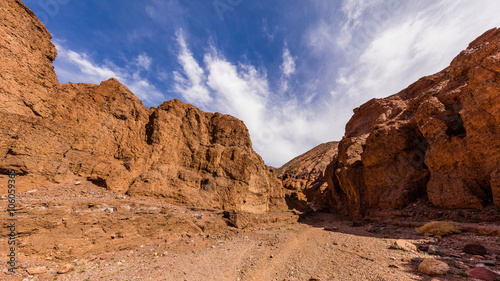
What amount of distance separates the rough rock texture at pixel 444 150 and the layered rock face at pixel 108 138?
12.9 metres

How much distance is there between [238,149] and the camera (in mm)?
22531

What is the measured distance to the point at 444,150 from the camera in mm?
13859

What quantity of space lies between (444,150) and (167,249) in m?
21.3

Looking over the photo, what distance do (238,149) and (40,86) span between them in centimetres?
1760

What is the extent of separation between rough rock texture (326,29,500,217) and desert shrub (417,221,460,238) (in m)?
3.25

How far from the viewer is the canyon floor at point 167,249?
260 inches

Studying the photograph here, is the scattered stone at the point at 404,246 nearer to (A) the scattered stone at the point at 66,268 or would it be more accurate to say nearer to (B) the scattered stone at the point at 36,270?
(A) the scattered stone at the point at 66,268


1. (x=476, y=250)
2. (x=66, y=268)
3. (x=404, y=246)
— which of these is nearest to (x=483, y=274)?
(x=476, y=250)

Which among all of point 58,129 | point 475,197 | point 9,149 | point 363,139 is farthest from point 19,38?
point 363,139

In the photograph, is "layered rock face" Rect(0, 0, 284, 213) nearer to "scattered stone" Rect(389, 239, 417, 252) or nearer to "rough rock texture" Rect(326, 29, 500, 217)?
"rough rock texture" Rect(326, 29, 500, 217)

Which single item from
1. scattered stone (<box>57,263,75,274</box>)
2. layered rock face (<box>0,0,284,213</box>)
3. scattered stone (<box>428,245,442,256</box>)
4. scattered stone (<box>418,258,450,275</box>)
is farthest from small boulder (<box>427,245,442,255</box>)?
layered rock face (<box>0,0,284,213</box>)

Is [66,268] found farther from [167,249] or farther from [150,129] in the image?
[150,129]

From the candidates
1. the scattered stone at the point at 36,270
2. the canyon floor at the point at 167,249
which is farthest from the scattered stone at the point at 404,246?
the scattered stone at the point at 36,270

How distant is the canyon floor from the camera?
6598 millimetres
